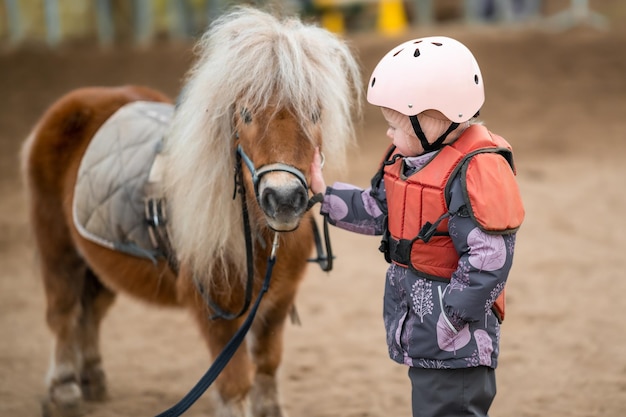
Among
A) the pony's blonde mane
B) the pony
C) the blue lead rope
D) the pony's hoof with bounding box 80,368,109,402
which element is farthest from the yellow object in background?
the blue lead rope

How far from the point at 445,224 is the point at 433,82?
39 centimetres

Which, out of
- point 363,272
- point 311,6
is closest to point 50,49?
point 311,6

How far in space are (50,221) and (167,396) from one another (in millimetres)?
1019

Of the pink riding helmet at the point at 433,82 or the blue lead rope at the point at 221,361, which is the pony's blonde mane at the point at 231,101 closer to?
the blue lead rope at the point at 221,361

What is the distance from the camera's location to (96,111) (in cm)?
375

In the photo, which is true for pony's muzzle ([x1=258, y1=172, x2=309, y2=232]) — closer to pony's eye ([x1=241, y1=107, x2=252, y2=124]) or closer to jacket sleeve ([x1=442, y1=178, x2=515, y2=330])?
pony's eye ([x1=241, y1=107, x2=252, y2=124])

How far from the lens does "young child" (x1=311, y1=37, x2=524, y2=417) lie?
2.14 metres

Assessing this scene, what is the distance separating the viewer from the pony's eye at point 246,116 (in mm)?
2518

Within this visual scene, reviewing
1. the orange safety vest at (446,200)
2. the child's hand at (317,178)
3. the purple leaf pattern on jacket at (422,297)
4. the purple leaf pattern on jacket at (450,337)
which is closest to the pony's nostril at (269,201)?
the child's hand at (317,178)

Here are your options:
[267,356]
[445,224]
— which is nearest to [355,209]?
[445,224]

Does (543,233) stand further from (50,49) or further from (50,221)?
(50,49)

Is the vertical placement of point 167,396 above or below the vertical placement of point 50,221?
below

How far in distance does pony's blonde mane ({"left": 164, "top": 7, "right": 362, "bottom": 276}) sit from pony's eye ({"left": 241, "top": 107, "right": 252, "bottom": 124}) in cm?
3

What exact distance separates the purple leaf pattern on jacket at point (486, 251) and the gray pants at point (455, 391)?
0.34 m
